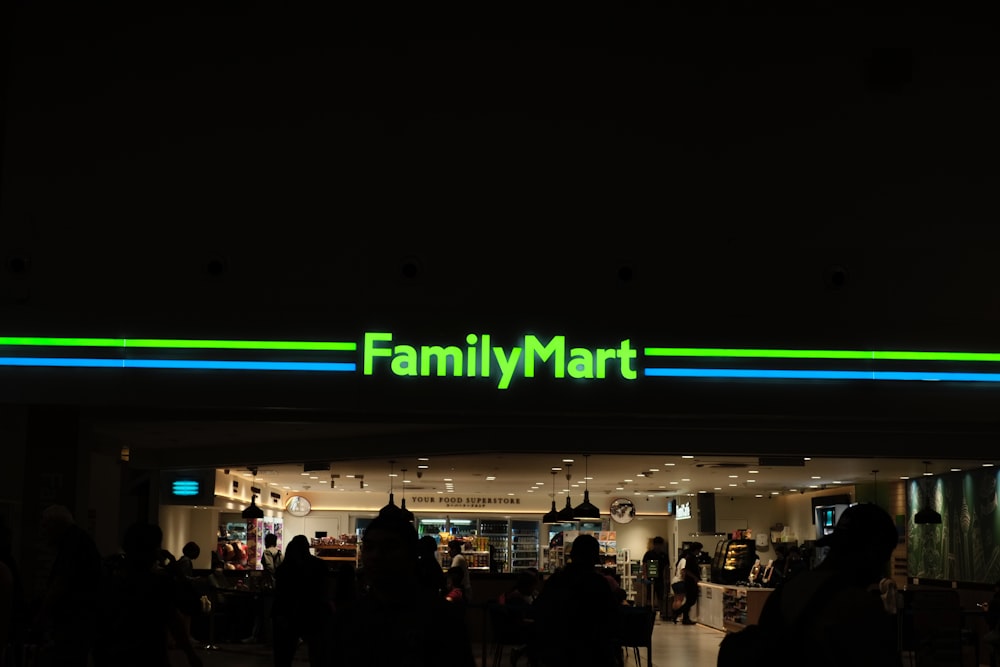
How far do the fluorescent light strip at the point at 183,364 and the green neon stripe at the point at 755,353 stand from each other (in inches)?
102

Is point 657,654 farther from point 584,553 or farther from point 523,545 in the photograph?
point 523,545

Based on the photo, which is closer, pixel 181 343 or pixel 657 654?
pixel 181 343

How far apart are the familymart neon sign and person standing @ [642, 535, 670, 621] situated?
13081 millimetres

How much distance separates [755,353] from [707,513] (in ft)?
49.7

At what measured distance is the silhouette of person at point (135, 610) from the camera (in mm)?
4230

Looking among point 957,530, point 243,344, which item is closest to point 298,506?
point 957,530

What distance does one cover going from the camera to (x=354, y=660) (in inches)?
98.9

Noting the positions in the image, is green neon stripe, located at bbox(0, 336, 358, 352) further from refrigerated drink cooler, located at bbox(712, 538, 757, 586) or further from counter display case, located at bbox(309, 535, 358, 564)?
refrigerated drink cooler, located at bbox(712, 538, 757, 586)

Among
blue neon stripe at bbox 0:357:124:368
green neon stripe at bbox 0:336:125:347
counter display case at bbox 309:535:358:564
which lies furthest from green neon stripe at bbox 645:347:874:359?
counter display case at bbox 309:535:358:564

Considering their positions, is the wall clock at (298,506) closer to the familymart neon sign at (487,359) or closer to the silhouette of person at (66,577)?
the familymart neon sign at (487,359)

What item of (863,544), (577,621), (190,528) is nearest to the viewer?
(863,544)

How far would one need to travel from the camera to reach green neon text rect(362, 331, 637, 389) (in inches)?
364

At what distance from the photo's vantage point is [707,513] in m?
23.9

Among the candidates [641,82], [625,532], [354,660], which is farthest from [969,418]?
[625,532]
